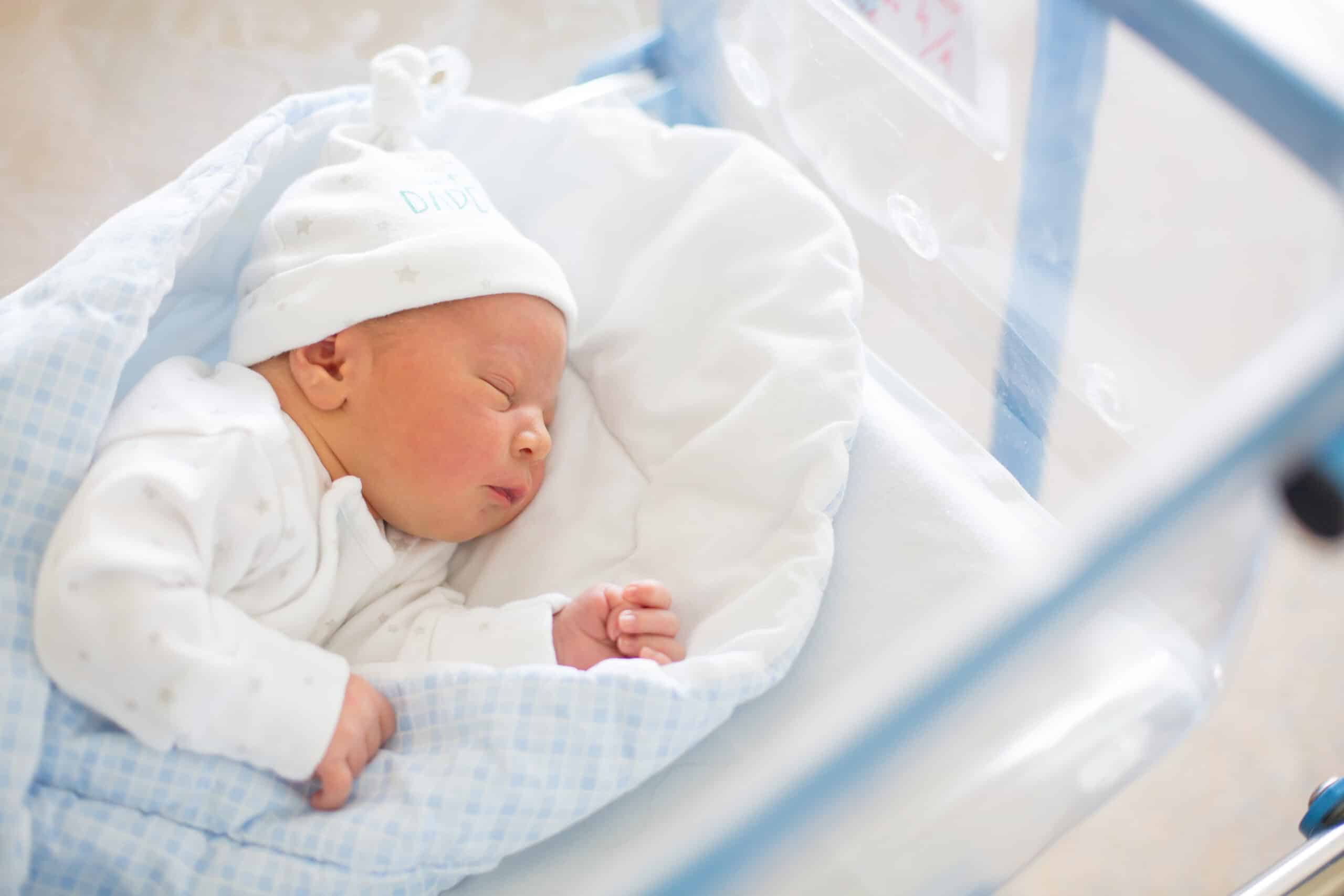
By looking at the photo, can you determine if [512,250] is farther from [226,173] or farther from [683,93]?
[683,93]

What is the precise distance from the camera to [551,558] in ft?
2.89

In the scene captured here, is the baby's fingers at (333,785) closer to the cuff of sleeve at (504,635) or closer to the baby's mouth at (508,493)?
the cuff of sleeve at (504,635)

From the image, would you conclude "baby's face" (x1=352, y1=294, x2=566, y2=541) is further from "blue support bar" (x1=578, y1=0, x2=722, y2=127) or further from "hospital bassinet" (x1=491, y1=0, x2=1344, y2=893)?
"blue support bar" (x1=578, y1=0, x2=722, y2=127)

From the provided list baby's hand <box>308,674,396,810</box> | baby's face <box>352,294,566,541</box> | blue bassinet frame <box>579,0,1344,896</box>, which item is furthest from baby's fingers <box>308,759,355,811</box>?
blue bassinet frame <box>579,0,1344,896</box>

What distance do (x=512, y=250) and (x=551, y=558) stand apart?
0.22 meters

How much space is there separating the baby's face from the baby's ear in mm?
17

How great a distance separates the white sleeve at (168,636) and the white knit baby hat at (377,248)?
15 cm

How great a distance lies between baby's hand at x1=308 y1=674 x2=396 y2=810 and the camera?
672 mm

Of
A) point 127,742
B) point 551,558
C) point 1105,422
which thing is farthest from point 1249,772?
point 127,742

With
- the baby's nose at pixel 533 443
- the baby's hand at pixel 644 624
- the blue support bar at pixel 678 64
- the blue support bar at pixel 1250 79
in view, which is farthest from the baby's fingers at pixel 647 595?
the blue support bar at pixel 678 64

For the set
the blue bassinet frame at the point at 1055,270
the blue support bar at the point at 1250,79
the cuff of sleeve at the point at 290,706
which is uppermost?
the blue support bar at the point at 1250,79

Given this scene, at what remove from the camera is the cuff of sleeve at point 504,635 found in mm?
751

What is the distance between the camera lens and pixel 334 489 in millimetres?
791

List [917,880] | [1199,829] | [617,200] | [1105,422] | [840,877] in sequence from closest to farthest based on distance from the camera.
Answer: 1. [840,877]
2. [917,880]
3. [1105,422]
4. [617,200]
5. [1199,829]
